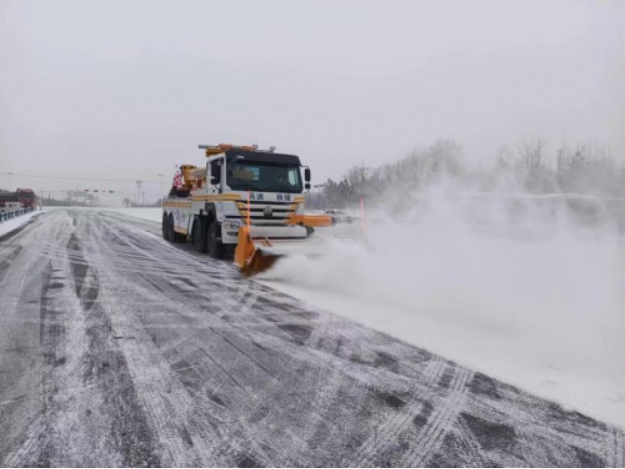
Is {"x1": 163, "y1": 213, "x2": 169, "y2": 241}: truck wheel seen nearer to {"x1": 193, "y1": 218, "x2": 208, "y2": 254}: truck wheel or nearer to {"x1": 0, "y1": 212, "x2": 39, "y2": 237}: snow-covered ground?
{"x1": 193, "y1": 218, "x2": 208, "y2": 254}: truck wheel

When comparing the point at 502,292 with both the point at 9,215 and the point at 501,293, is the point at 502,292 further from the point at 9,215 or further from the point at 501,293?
the point at 9,215

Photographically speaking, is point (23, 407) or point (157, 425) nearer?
point (157, 425)

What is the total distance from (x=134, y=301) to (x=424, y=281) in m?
4.34

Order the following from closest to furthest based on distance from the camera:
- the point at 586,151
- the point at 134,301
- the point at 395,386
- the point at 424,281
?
1. the point at 395,386
2. the point at 586,151
3. the point at 134,301
4. the point at 424,281

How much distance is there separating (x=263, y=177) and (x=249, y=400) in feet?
26.6

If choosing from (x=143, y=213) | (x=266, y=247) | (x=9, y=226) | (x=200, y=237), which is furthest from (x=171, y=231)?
(x=143, y=213)

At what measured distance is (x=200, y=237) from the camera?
12.4 metres

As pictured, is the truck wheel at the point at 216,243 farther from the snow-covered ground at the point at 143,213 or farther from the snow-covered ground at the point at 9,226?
the snow-covered ground at the point at 143,213

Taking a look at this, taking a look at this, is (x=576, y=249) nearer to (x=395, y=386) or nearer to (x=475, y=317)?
(x=475, y=317)

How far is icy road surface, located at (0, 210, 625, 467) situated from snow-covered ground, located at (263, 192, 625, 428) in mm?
494

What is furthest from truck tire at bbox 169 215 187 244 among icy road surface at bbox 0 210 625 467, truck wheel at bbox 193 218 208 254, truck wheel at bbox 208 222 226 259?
icy road surface at bbox 0 210 625 467

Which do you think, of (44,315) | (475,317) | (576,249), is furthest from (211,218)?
(576,249)

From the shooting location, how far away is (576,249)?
5.51 m

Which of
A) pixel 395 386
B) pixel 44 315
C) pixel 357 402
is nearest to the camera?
pixel 357 402
